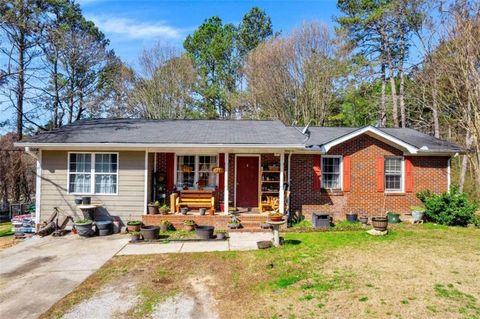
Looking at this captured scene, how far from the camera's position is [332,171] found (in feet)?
42.5

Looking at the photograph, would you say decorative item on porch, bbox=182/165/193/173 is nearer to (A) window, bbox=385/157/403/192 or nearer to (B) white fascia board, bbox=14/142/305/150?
(B) white fascia board, bbox=14/142/305/150

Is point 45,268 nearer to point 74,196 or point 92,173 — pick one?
point 74,196

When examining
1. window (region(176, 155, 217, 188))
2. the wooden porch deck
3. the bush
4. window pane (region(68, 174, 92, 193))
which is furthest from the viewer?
window (region(176, 155, 217, 188))

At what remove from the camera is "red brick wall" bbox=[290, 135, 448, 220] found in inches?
499

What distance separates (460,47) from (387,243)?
8423mm

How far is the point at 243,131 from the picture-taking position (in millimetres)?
13117

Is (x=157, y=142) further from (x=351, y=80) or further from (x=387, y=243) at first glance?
(x=351, y=80)

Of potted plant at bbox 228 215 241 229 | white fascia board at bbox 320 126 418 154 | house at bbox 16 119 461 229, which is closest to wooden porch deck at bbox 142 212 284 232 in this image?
potted plant at bbox 228 215 241 229

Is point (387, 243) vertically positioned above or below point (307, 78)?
below

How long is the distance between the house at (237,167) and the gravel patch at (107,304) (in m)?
5.25

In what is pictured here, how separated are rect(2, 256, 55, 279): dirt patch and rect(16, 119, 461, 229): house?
335cm

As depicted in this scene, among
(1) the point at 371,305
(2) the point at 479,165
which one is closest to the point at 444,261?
(1) the point at 371,305

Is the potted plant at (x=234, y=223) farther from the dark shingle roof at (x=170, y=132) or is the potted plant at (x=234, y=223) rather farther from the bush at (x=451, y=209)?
the bush at (x=451, y=209)

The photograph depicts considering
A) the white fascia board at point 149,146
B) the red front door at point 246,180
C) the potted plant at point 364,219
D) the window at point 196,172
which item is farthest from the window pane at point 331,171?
the window at point 196,172
